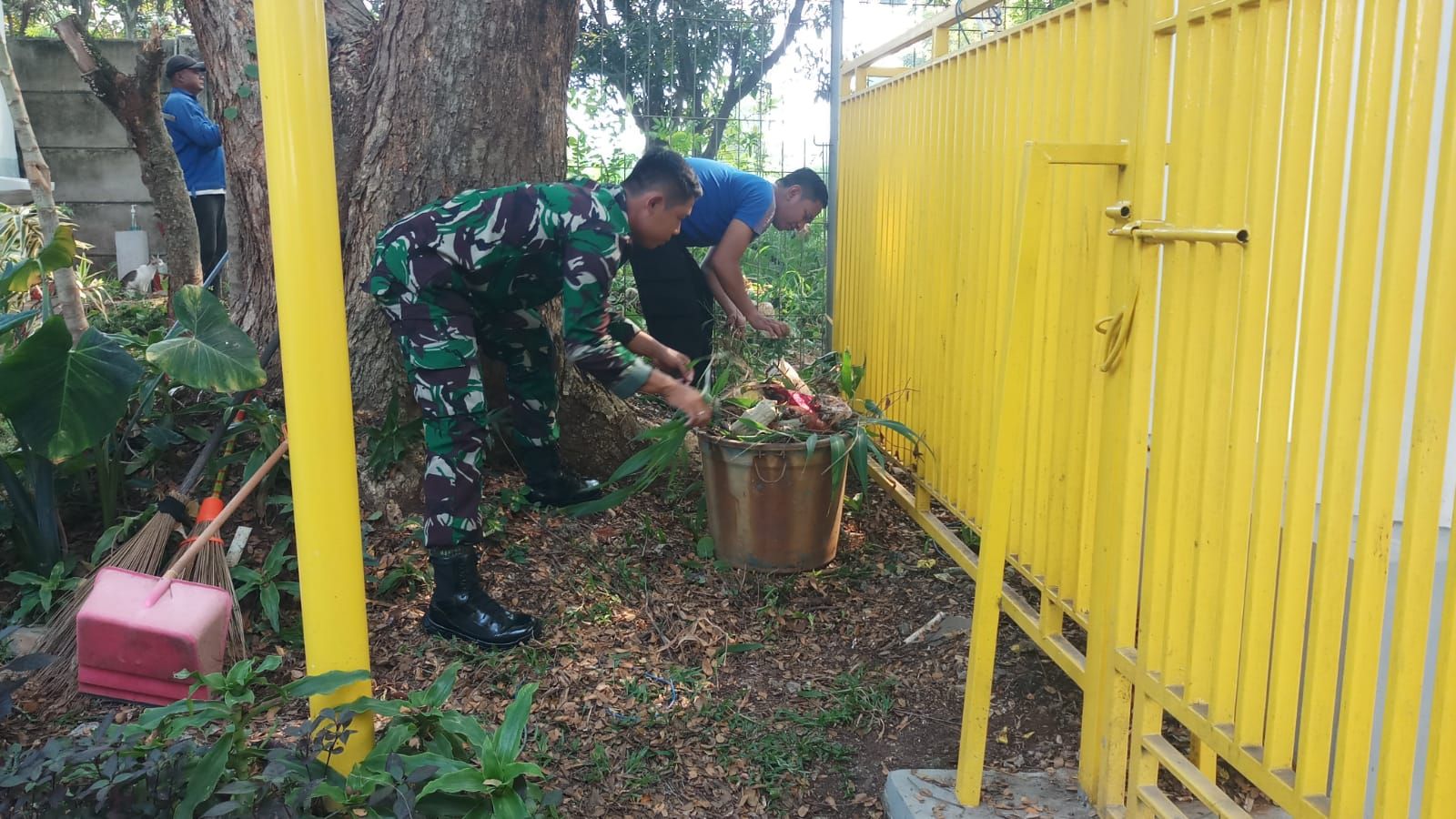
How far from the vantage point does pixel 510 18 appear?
4.20m

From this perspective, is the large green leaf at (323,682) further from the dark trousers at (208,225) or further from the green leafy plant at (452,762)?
the dark trousers at (208,225)

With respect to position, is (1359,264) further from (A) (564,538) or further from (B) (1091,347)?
(A) (564,538)

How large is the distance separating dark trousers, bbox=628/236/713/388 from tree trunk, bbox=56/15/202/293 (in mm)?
2745

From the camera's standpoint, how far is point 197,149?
24.3 feet

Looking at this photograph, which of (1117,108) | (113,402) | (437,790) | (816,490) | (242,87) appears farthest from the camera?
(242,87)

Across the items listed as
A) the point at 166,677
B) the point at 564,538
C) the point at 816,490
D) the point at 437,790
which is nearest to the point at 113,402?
the point at 166,677

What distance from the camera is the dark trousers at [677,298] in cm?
506

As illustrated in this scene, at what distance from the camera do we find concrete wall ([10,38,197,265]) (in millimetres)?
10266

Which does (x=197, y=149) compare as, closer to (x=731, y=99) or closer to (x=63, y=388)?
(x=731, y=99)

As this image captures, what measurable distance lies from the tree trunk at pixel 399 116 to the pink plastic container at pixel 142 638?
4.41 ft

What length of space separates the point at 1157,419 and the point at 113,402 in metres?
2.99

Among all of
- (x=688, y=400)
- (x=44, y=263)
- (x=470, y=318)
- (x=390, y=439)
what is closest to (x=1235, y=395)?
(x=688, y=400)

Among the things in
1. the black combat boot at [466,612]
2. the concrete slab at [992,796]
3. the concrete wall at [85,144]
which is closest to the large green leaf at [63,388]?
the black combat boot at [466,612]

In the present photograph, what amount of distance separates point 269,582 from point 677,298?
235 cm
